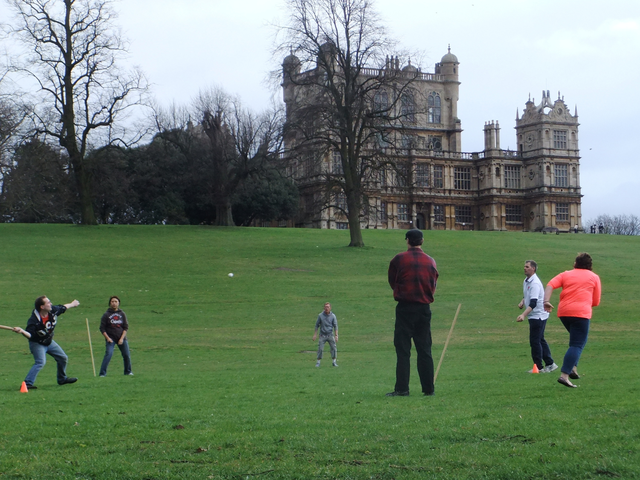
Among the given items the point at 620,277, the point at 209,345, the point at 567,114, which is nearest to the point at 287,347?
the point at 209,345

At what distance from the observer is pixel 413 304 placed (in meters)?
10.7

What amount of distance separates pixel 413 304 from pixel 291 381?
429cm

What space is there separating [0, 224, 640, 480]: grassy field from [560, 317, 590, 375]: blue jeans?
1.25ft

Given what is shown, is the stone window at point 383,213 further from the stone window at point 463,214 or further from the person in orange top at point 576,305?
the person in orange top at point 576,305

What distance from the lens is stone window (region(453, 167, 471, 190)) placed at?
98.8 m

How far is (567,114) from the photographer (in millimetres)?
101625

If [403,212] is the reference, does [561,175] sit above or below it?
above

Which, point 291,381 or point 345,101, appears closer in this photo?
point 291,381

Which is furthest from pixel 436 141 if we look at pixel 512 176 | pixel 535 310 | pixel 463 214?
pixel 535 310

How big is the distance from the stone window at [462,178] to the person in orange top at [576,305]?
8820 cm

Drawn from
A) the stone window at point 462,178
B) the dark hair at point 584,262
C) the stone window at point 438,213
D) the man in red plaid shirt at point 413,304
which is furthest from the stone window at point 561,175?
the man in red plaid shirt at point 413,304

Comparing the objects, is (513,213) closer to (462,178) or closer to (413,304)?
(462,178)

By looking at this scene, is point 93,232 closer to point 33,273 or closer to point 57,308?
point 33,273

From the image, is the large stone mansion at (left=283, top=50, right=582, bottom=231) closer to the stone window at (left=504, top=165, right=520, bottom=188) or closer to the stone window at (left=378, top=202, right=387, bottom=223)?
the stone window at (left=504, top=165, right=520, bottom=188)
